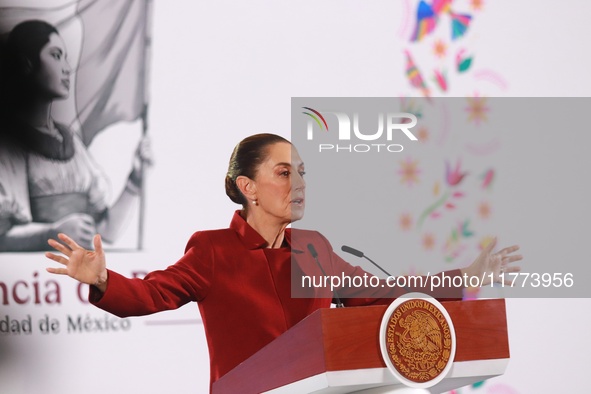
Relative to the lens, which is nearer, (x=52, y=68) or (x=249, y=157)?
(x=249, y=157)

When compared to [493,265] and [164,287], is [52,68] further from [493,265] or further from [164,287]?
[493,265]

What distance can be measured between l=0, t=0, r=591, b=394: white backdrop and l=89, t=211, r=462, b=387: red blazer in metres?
0.75

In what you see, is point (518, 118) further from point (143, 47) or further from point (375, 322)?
point (375, 322)

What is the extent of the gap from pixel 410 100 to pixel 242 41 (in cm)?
68

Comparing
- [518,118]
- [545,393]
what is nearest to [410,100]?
[518,118]

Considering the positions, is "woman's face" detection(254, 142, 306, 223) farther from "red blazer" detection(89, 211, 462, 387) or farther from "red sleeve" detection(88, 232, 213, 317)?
"red sleeve" detection(88, 232, 213, 317)

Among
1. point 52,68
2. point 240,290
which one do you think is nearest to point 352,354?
point 240,290

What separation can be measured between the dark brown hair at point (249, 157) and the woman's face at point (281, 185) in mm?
18

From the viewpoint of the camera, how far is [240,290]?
250 centimetres

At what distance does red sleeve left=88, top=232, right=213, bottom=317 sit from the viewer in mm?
2188

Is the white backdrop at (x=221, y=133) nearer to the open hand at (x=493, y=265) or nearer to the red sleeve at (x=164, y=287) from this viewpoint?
the red sleeve at (x=164, y=287)

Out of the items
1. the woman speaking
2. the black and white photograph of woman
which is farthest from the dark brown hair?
the black and white photograph of woman

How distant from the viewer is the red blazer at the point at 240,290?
2441 mm

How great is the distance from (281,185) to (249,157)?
0.14m
